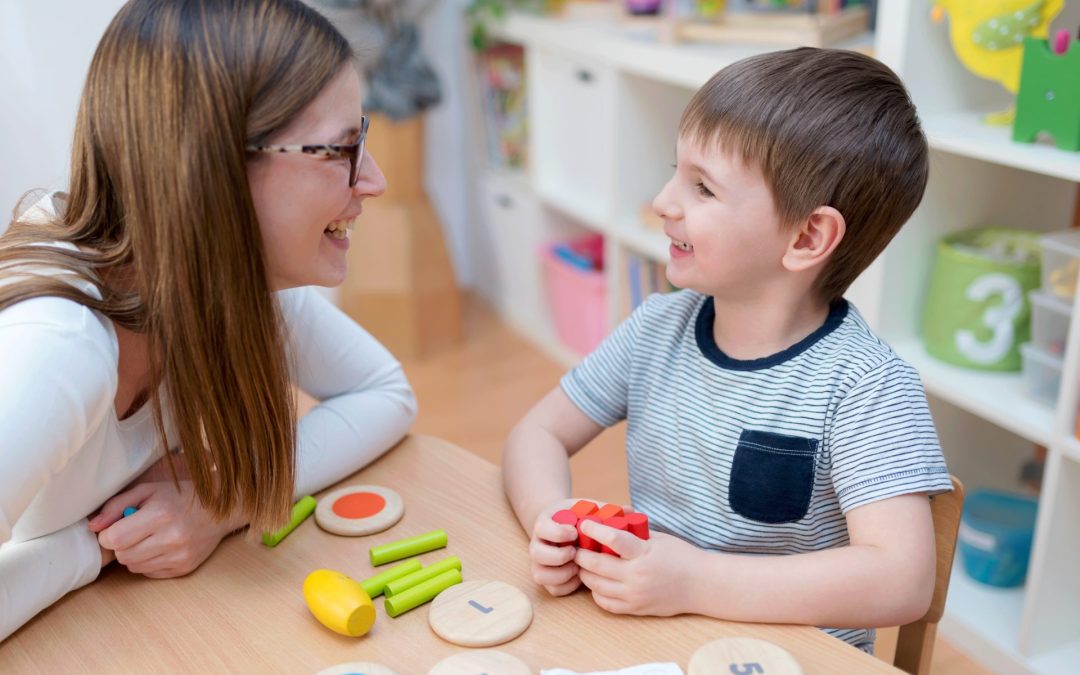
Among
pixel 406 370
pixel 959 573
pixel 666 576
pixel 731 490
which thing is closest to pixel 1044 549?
pixel 959 573

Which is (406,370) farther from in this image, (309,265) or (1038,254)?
(309,265)

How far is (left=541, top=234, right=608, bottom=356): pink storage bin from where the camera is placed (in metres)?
2.95

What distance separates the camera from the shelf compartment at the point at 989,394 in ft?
5.68

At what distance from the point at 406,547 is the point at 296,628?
0.14m

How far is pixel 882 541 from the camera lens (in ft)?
3.10

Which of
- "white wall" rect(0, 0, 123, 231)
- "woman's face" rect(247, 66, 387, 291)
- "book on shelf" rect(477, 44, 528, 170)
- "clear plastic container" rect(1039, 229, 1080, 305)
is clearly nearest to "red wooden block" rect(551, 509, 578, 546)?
"woman's face" rect(247, 66, 387, 291)

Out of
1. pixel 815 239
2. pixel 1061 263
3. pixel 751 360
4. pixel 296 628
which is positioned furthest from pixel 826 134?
pixel 1061 263

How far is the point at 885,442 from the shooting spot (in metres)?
0.99

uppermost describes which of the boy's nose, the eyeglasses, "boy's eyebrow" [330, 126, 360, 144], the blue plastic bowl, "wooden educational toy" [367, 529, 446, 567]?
"boy's eyebrow" [330, 126, 360, 144]

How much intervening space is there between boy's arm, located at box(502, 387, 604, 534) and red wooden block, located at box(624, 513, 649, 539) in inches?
4.7

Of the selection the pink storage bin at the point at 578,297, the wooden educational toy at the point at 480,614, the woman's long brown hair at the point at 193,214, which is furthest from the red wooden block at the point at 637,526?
the pink storage bin at the point at 578,297

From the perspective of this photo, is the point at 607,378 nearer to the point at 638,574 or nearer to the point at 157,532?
the point at 638,574

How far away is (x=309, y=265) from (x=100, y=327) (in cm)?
20

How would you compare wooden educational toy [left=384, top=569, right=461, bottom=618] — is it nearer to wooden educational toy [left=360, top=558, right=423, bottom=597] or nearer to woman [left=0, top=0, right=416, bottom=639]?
wooden educational toy [left=360, top=558, right=423, bottom=597]
